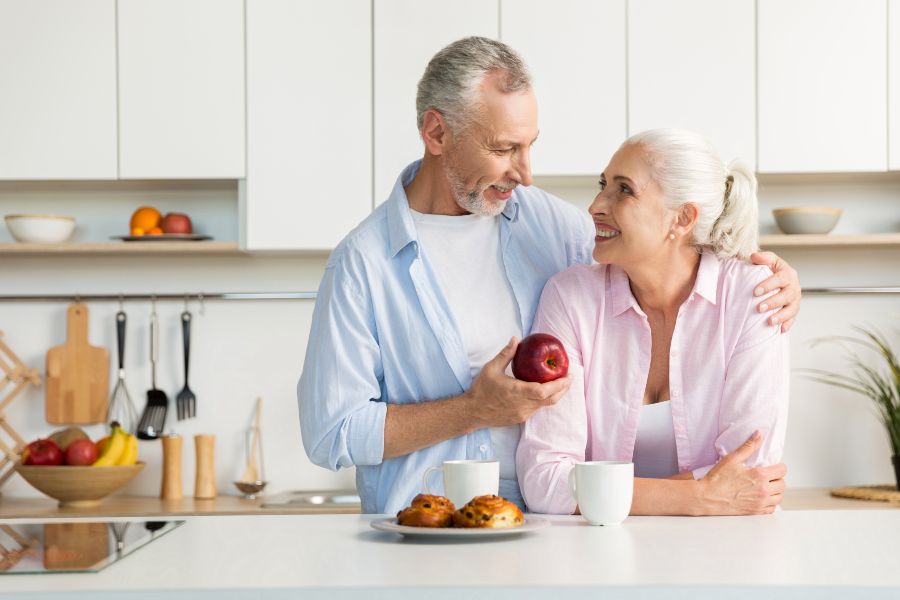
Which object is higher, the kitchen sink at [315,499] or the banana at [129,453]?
the banana at [129,453]

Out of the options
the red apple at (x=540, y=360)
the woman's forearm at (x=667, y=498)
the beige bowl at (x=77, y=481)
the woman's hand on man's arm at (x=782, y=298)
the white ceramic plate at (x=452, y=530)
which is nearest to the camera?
the white ceramic plate at (x=452, y=530)

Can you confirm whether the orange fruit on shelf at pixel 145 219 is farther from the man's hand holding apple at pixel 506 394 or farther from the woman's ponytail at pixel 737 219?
the woman's ponytail at pixel 737 219

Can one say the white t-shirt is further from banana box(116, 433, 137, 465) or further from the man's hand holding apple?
banana box(116, 433, 137, 465)

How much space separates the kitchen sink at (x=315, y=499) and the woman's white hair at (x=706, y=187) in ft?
5.17

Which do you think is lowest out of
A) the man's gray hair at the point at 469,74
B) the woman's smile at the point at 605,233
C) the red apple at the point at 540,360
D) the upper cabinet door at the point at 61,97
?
the red apple at the point at 540,360

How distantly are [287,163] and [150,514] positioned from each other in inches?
41.5

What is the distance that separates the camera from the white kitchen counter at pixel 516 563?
3.38 feet

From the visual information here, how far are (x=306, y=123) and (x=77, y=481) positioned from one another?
120cm

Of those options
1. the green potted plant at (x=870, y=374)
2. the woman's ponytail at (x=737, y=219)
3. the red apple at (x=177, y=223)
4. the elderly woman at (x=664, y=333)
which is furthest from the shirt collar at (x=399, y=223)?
the green potted plant at (x=870, y=374)

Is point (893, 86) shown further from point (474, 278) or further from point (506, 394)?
point (506, 394)

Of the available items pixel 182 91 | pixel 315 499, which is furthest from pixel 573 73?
pixel 315 499

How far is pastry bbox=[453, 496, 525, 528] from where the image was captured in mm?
1275

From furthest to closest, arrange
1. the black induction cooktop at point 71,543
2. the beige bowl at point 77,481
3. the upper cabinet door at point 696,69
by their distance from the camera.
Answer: the upper cabinet door at point 696,69 < the beige bowl at point 77,481 < the black induction cooktop at point 71,543

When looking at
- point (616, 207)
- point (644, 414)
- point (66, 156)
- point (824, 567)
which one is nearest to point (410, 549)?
point (824, 567)
